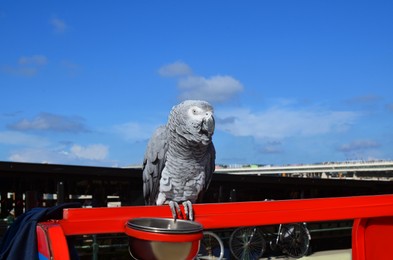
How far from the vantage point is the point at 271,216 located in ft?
6.21

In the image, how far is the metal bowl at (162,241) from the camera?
57.3 inches

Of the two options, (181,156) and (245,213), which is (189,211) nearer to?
(245,213)

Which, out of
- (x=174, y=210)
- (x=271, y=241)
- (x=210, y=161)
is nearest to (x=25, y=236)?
(x=174, y=210)

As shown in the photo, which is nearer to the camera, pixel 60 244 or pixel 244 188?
pixel 60 244

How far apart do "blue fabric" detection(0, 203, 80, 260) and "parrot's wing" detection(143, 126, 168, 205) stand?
2912 millimetres

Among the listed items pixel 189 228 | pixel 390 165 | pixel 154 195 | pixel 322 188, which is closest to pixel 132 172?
pixel 154 195

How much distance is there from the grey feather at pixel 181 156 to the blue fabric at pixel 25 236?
228 cm

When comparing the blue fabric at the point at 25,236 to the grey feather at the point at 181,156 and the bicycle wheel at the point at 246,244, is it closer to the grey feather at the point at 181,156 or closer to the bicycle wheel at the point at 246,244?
the grey feather at the point at 181,156

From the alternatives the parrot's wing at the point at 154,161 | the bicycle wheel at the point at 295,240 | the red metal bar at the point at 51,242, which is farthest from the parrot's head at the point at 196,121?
the bicycle wheel at the point at 295,240

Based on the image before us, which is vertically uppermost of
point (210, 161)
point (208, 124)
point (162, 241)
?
point (208, 124)

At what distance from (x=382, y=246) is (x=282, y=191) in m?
8.74

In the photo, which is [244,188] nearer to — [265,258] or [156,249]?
[265,258]

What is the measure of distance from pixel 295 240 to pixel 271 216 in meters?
5.85

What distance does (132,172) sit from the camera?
793cm
